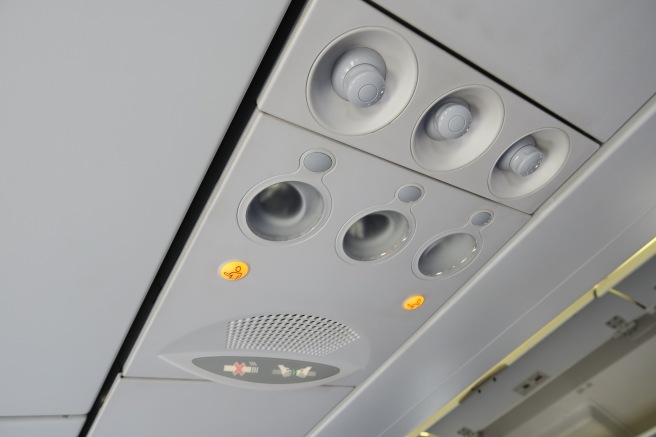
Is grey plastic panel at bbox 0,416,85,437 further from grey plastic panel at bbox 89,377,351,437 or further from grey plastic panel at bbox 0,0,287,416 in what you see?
grey plastic panel at bbox 0,0,287,416

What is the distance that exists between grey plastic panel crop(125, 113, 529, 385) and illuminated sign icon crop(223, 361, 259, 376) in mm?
30

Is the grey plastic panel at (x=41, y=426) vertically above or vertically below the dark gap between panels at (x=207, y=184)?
below

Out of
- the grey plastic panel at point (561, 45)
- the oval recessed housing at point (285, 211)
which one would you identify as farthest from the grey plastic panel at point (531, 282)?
the oval recessed housing at point (285, 211)

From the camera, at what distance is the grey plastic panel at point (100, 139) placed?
464mm

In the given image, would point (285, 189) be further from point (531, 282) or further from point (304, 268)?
point (531, 282)

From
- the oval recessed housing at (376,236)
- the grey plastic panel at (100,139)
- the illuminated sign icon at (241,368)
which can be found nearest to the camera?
the grey plastic panel at (100,139)

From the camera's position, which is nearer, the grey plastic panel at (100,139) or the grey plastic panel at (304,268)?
the grey plastic panel at (100,139)

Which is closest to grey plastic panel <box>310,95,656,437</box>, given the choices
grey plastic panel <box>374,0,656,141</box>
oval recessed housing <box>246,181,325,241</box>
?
grey plastic panel <box>374,0,656,141</box>

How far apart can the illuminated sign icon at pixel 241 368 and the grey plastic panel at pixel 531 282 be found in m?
0.33

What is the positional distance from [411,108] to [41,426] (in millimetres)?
930

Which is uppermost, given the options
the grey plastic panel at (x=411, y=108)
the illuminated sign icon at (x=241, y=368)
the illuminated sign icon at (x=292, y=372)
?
the grey plastic panel at (x=411, y=108)

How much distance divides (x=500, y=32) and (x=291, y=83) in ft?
0.90

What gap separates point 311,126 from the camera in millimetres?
599

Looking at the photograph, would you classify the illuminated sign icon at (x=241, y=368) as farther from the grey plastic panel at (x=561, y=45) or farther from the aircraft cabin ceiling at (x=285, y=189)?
the grey plastic panel at (x=561, y=45)
